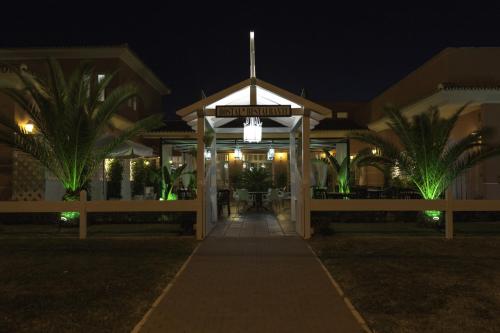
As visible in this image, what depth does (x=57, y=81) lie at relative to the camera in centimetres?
1115

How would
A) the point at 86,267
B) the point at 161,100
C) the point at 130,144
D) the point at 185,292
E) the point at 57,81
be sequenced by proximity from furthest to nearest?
the point at 161,100 < the point at 130,144 < the point at 57,81 < the point at 86,267 < the point at 185,292

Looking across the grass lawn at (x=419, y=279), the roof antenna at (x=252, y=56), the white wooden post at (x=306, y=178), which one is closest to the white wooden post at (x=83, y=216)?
the roof antenna at (x=252, y=56)

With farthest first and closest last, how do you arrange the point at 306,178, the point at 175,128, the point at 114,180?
the point at 114,180
the point at 175,128
the point at 306,178

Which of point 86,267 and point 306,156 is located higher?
point 306,156

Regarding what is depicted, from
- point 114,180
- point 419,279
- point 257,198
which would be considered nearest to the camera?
point 419,279

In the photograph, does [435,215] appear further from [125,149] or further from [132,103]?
[132,103]

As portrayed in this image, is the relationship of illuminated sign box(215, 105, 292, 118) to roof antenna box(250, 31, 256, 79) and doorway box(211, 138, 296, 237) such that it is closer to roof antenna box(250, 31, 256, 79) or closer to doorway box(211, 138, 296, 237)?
roof antenna box(250, 31, 256, 79)

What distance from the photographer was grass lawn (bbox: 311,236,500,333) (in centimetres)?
493

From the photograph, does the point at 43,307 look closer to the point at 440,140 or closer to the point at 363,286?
the point at 363,286

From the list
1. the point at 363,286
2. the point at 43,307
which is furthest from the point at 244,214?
the point at 43,307

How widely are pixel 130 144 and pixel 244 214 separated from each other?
423cm

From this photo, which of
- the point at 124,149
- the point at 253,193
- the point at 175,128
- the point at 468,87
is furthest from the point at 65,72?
the point at 468,87

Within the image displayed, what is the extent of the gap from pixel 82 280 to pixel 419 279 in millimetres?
→ 4707

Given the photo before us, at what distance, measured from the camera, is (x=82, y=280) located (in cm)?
662
